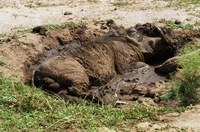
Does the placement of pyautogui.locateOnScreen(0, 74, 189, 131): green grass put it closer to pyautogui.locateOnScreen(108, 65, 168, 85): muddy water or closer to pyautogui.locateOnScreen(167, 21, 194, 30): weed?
pyautogui.locateOnScreen(108, 65, 168, 85): muddy water

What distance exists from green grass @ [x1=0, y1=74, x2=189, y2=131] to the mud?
0.72 meters

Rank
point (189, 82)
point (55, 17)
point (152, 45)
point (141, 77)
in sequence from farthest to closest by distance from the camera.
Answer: point (55, 17), point (152, 45), point (141, 77), point (189, 82)

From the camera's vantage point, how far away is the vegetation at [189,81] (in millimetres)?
5555

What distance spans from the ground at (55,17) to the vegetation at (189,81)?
2.95 meters

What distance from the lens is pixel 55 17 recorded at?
35.7 ft

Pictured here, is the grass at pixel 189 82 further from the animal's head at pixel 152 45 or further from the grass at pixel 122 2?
the grass at pixel 122 2

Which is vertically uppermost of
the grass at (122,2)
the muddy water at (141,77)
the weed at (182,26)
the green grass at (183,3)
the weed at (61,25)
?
the green grass at (183,3)

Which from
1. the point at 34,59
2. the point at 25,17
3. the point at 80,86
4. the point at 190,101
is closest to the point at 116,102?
the point at 80,86

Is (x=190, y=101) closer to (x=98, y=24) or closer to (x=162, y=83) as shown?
(x=162, y=83)

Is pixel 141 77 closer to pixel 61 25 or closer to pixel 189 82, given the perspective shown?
pixel 189 82

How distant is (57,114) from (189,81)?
208 cm

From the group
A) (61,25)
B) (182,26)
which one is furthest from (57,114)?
(182,26)

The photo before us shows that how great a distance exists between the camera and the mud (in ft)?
21.8

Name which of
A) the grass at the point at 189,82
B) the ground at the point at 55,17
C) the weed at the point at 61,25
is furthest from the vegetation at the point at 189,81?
the weed at the point at 61,25
